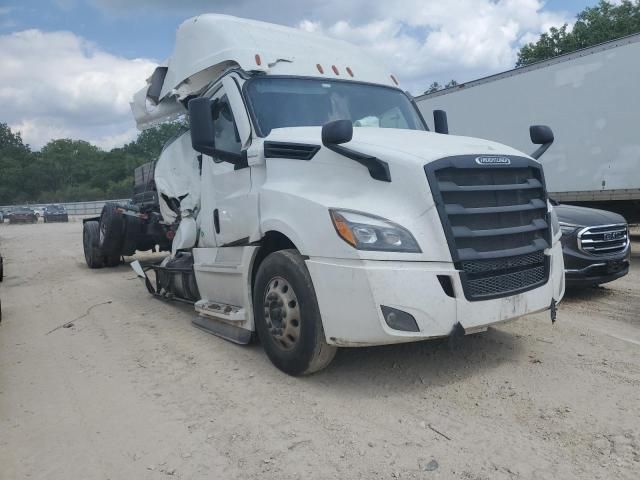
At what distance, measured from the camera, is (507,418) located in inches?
128

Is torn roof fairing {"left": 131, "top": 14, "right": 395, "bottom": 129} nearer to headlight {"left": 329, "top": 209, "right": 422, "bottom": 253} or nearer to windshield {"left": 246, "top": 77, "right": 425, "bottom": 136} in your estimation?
windshield {"left": 246, "top": 77, "right": 425, "bottom": 136}

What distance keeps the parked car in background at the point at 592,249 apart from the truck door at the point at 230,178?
3.82 m

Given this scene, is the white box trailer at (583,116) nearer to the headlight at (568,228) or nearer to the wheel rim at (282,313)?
the headlight at (568,228)

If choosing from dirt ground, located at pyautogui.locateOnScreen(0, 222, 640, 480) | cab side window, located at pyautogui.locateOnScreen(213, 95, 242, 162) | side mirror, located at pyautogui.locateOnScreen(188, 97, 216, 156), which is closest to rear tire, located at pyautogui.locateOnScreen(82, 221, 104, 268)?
dirt ground, located at pyautogui.locateOnScreen(0, 222, 640, 480)

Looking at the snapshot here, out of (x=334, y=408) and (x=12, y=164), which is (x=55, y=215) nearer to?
(x=334, y=408)

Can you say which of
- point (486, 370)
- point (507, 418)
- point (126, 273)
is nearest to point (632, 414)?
point (507, 418)

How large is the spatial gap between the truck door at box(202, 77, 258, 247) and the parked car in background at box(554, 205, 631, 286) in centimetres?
382

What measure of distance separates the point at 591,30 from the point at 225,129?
99.5 feet

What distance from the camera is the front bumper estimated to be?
3.34 m

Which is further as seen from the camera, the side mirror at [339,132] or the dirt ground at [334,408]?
the side mirror at [339,132]

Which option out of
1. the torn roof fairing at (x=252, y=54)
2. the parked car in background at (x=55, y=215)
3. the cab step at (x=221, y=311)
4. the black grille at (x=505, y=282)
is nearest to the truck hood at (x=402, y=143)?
the black grille at (x=505, y=282)

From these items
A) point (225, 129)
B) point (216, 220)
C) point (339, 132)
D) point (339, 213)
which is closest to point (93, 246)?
point (216, 220)

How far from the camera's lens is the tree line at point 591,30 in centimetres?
2792

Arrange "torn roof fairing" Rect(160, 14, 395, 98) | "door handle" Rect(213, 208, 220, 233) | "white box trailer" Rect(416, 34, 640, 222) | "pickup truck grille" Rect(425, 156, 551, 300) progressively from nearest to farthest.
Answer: "pickup truck grille" Rect(425, 156, 551, 300) < "torn roof fairing" Rect(160, 14, 395, 98) < "door handle" Rect(213, 208, 220, 233) < "white box trailer" Rect(416, 34, 640, 222)
